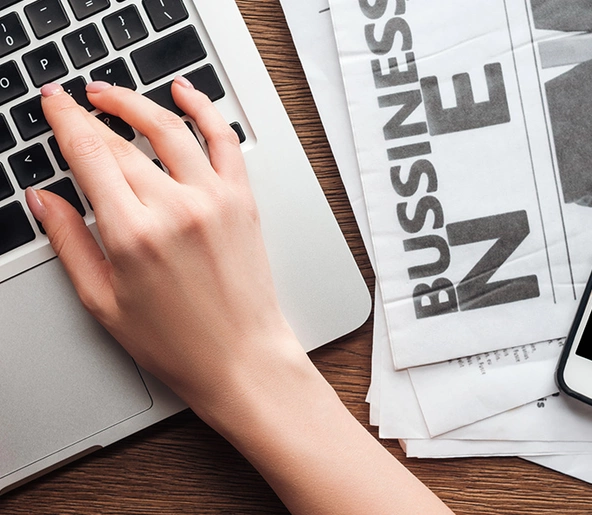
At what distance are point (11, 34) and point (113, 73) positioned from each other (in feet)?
0.22

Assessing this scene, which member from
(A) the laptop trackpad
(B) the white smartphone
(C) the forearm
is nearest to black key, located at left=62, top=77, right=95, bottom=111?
(A) the laptop trackpad

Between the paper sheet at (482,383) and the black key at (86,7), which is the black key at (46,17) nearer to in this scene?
the black key at (86,7)

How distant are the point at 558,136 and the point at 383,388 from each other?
238mm

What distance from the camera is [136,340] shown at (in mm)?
365

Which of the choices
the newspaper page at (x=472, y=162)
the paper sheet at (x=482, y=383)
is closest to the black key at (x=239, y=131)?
the newspaper page at (x=472, y=162)

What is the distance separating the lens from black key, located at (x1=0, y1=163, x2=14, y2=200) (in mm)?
356

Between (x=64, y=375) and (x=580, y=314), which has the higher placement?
(x=64, y=375)

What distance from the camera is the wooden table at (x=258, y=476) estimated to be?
0.43 m

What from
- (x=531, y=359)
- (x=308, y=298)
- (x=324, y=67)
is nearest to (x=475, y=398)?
(x=531, y=359)

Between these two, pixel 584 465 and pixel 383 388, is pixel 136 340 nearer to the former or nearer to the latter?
pixel 383 388

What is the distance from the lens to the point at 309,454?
37 cm

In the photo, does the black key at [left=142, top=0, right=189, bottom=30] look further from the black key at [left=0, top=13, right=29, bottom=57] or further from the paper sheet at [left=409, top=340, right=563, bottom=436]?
the paper sheet at [left=409, top=340, right=563, bottom=436]

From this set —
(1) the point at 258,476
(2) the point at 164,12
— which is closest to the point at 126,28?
(2) the point at 164,12

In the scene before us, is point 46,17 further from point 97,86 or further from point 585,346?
point 585,346
